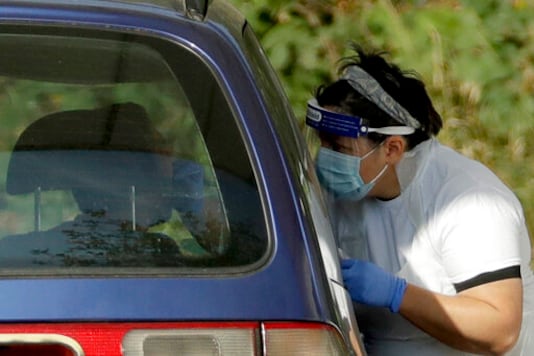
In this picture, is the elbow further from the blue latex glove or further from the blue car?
the blue car

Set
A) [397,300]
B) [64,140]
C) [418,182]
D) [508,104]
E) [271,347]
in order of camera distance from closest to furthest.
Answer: [271,347] < [64,140] < [397,300] < [418,182] < [508,104]

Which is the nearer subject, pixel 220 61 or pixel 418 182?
pixel 220 61

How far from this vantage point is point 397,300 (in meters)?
3.07

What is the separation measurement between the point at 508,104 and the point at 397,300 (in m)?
3.46

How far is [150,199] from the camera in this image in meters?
2.18

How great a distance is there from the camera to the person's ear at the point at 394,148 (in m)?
3.38

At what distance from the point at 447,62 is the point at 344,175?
125 inches

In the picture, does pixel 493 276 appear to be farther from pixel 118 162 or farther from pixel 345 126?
pixel 118 162

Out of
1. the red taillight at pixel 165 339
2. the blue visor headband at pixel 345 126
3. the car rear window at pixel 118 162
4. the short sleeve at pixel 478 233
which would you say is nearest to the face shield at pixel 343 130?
the blue visor headband at pixel 345 126

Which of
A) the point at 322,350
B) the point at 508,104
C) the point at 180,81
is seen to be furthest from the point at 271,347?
the point at 508,104

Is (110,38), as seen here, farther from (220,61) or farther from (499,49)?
(499,49)

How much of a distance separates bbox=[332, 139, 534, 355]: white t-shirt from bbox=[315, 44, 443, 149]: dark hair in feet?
0.23

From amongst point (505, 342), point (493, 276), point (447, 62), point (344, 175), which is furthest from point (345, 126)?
point (447, 62)

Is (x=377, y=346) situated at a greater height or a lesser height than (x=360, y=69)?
lesser
